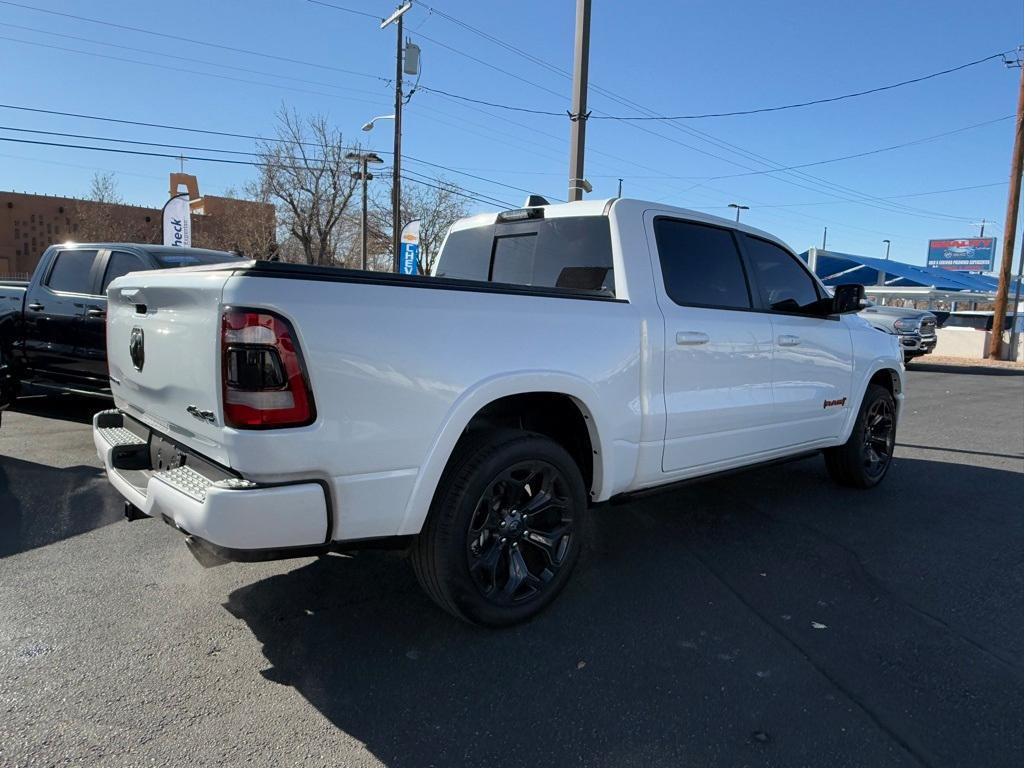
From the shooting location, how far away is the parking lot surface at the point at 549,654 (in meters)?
2.31

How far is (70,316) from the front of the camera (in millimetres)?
6719

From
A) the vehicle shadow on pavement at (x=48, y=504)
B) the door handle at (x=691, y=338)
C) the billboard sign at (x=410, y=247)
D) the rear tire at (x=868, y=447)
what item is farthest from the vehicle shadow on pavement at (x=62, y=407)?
the billboard sign at (x=410, y=247)

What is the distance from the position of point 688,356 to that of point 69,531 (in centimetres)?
379

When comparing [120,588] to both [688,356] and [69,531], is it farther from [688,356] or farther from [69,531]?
[688,356]

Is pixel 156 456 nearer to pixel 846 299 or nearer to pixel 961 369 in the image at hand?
pixel 846 299

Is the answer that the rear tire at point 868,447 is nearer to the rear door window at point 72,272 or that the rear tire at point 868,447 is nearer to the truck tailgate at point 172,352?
the truck tailgate at point 172,352

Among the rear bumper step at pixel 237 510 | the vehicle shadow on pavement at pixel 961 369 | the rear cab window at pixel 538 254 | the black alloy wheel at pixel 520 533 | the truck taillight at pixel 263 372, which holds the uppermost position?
the rear cab window at pixel 538 254

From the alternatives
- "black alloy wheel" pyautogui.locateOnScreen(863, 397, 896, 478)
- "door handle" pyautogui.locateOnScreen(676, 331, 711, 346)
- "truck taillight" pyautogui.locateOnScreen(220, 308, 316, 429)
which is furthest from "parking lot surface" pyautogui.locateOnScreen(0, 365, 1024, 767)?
"door handle" pyautogui.locateOnScreen(676, 331, 711, 346)

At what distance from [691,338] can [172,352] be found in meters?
2.45

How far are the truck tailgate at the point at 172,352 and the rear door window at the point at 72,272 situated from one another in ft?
13.9

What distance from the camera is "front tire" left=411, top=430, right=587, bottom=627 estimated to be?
2.77m

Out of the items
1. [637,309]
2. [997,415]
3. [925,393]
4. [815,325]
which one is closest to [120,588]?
[637,309]

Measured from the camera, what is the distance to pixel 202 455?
258cm

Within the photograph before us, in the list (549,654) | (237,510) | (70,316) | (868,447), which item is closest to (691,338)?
(549,654)
